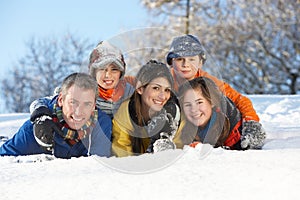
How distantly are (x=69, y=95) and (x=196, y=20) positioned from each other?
1141 centimetres

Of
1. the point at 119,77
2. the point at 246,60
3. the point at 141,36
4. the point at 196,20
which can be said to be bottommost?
the point at 246,60

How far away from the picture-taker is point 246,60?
1394 cm

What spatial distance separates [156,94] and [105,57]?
0.43 m

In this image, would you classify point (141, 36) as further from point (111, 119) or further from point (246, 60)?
point (246, 60)

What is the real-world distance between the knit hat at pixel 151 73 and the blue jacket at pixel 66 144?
0.94 ft

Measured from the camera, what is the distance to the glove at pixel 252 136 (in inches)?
107

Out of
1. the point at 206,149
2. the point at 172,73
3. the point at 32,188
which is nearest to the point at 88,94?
the point at 172,73

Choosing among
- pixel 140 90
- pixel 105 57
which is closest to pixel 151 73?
pixel 140 90

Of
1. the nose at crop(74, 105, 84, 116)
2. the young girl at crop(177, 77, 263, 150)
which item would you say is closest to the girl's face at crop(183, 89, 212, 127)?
the young girl at crop(177, 77, 263, 150)

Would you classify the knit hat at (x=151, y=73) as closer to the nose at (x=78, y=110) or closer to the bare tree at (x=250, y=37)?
the nose at (x=78, y=110)

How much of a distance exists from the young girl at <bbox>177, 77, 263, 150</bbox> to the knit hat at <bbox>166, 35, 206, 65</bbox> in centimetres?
20

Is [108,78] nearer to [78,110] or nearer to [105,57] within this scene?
[105,57]

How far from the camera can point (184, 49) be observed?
2822 mm

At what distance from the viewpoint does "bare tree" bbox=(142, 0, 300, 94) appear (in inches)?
525
